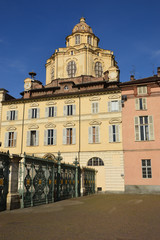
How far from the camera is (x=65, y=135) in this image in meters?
29.8

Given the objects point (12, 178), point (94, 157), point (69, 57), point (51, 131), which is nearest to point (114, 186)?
point (94, 157)

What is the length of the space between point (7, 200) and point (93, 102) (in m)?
20.7

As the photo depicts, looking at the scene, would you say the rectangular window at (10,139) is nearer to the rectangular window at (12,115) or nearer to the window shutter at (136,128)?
the rectangular window at (12,115)

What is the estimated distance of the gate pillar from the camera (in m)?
10.9

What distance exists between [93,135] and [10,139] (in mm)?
11286

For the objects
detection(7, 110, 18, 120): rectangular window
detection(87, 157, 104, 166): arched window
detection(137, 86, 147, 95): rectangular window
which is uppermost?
detection(137, 86, 147, 95): rectangular window

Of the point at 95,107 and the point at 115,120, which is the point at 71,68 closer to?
the point at 95,107

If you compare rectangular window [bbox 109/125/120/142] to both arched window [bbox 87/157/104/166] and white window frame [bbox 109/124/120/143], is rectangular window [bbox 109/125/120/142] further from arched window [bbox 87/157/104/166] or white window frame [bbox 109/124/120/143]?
arched window [bbox 87/157/104/166]

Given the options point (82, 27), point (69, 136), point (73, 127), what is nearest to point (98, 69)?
point (82, 27)

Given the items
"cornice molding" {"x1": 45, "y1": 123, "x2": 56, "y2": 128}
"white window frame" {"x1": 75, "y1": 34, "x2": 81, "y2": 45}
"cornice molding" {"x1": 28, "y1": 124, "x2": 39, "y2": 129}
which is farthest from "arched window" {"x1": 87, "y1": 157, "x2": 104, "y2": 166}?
"white window frame" {"x1": 75, "y1": 34, "x2": 81, "y2": 45}

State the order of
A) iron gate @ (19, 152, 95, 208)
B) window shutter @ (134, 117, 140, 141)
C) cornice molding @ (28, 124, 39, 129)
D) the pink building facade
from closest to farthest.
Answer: iron gate @ (19, 152, 95, 208), the pink building facade, window shutter @ (134, 117, 140, 141), cornice molding @ (28, 124, 39, 129)

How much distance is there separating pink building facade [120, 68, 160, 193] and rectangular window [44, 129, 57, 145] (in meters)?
8.76

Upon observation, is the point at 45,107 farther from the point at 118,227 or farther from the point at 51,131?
the point at 118,227

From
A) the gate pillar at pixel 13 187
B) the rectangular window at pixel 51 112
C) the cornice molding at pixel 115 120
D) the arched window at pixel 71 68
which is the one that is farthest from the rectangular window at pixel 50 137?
the gate pillar at pixel 13 187
